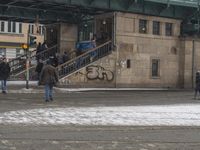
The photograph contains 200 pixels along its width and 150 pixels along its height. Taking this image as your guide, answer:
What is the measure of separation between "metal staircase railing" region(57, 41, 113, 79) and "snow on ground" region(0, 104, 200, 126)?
17594 mm

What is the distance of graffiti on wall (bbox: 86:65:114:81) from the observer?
3794cm

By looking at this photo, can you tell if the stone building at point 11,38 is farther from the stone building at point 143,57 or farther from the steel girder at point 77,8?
the stone building at point 143,57

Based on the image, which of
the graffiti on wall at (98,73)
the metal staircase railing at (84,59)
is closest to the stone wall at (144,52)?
the graffiti on wall at (98,73)

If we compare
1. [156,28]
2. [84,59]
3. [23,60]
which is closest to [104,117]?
[84,59]

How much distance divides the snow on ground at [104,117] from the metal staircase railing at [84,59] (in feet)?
57.7

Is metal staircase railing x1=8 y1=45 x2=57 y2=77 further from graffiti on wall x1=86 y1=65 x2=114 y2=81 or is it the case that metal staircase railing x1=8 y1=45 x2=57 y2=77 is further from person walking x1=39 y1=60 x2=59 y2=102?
person walking x1=39 y1=60 x2=59 y2=102

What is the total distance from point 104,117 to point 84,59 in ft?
71.2

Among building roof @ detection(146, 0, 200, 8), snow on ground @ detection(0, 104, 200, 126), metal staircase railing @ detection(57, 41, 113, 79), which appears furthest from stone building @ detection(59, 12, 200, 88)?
snow on ground @ detection(0, 104, 200, 126)

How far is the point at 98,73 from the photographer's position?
3847 cm

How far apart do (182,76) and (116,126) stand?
96.2 ft

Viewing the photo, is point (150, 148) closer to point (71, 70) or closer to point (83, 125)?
point (83, 125)

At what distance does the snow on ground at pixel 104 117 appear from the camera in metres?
15.6

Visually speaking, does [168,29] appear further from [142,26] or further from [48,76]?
[48,76]

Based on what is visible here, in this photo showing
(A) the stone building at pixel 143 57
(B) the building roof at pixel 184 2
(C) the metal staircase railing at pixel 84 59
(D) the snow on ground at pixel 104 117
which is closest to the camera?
(D) the snow on ground at pixel 104 117
